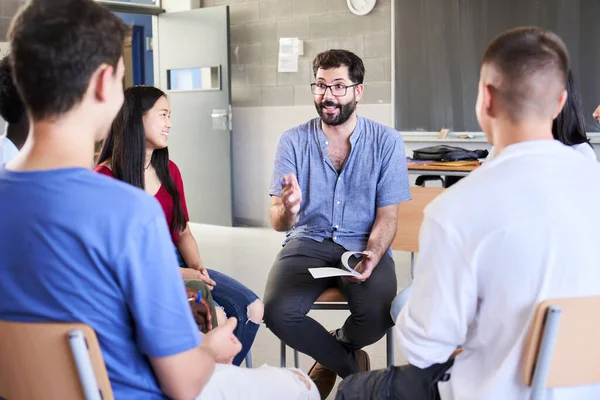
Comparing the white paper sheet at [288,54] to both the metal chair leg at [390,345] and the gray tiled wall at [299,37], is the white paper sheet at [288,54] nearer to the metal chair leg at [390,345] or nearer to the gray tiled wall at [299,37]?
the gray tiled wall at [299,37]

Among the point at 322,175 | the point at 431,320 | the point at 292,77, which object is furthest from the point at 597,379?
the point at 292,77

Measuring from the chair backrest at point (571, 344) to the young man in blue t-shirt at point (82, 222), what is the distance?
59cm

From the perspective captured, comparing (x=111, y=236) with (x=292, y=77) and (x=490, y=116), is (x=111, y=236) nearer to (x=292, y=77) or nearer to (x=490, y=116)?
(x=490, y=116)

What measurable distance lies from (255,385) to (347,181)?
1254mm

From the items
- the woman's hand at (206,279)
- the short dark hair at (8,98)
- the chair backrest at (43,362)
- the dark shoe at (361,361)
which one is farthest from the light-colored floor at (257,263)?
the chair backrest at (43,362)

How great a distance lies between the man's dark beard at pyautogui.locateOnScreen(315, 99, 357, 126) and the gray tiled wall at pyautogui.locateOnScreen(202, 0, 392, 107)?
3.00 m

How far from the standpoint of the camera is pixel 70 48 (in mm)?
1015

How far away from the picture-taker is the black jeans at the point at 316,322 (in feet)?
7.29

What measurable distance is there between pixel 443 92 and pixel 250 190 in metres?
2.18

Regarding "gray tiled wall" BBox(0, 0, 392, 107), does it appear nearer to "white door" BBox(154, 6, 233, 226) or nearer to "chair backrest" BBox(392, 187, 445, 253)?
"white door" BBox(154, 6, 233, 226)

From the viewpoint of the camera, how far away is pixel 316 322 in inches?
90.6

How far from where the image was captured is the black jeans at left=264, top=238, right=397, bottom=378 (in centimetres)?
222

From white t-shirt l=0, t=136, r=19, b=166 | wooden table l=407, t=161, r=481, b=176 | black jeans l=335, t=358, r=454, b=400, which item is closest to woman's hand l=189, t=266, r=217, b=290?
white t-shirt l=0, t=136, r=19, b=166

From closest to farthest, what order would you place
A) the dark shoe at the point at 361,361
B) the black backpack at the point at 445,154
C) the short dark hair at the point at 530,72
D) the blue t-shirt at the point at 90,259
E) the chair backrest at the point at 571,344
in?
the blue t-shirt at the point at 90,259 < the chair backrest at the point at 571,344 < the short dark hair at the point at 530,72 < the dark shoe at the point at 361,361 < the black backpack at the point at 445,154
